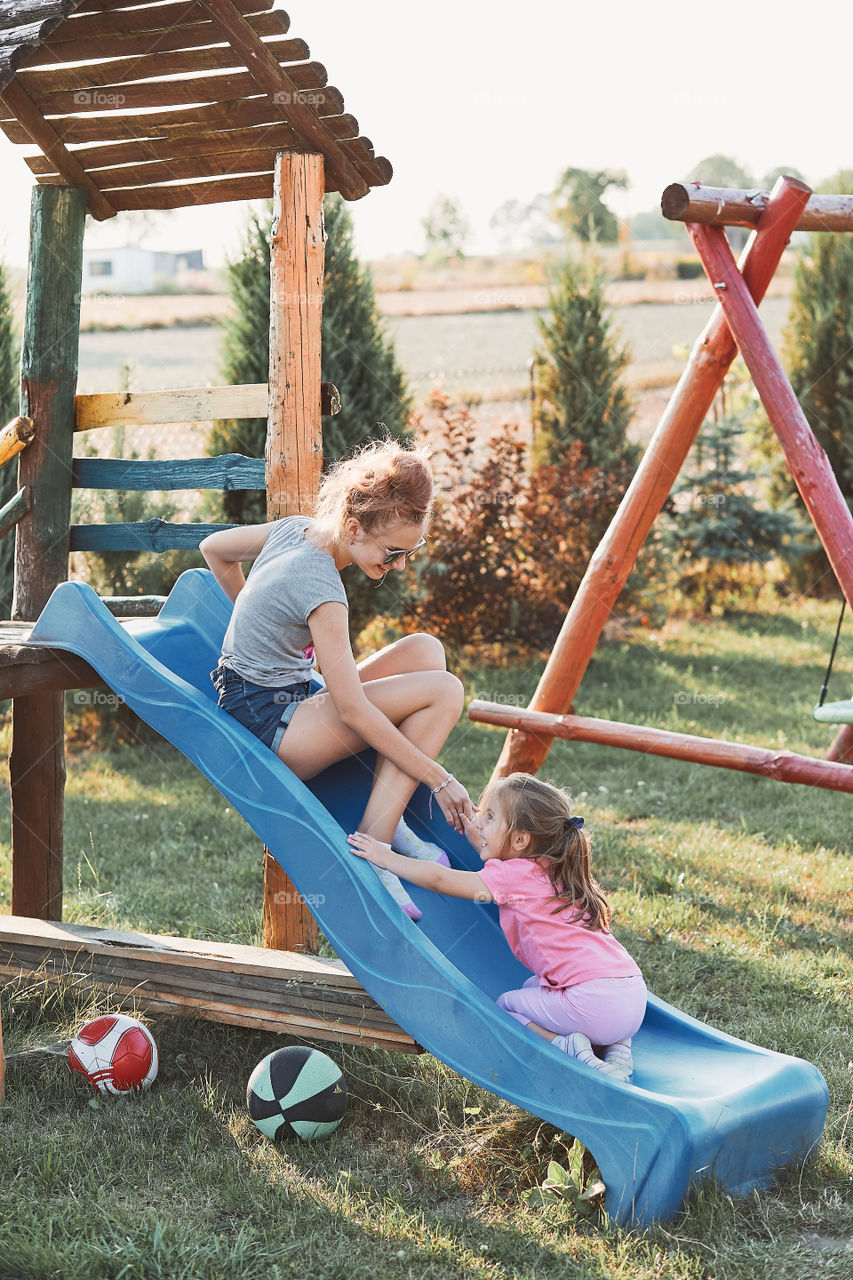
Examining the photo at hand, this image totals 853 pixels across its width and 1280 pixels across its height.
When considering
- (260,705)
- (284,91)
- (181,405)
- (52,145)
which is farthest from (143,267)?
(260,705)

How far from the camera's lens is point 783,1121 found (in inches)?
Answer: 94.0

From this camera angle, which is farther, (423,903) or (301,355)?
(301,355)

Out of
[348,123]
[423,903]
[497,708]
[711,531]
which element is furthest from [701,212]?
[711,531]

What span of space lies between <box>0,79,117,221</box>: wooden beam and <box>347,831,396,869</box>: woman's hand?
7.91 feet

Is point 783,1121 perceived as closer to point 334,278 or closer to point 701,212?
point 701,212

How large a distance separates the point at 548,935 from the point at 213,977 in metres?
0.92

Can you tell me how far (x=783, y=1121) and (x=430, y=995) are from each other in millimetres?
766

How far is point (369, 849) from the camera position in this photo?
8.94 ft

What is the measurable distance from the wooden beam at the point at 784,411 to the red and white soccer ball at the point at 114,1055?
233 cm

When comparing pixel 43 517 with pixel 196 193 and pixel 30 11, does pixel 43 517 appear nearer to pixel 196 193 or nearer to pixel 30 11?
pixel 196 193

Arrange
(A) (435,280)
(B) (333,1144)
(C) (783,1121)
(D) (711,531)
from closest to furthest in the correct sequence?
(C) (783,1121) < (B) (333,1144) < (D) (711,531) < (A) (435,280)

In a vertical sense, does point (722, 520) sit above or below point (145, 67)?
below

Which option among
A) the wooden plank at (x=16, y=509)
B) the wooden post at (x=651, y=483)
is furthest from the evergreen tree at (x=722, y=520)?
the wooden plank at (x=16, y=509)

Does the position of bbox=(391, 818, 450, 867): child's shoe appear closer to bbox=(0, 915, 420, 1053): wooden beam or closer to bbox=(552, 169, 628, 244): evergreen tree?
bbox=(0, 915, 420, 1053): wooden beam
